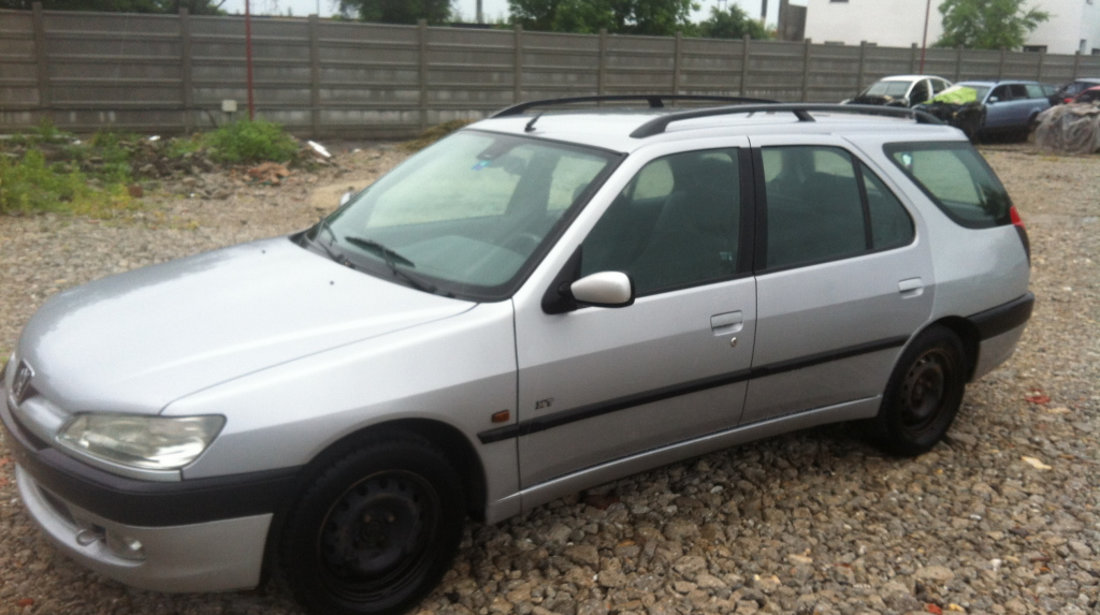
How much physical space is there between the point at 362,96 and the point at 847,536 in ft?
54.3

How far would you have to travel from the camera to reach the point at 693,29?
156 feet

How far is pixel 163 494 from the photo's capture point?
108 inches

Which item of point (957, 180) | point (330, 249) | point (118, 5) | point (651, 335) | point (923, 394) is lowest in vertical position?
point (923, 394)

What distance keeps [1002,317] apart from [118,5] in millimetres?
26381

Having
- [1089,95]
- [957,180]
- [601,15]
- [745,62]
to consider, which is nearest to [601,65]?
[745,62]

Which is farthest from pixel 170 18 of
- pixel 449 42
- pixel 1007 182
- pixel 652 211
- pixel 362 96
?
pixel 652 211

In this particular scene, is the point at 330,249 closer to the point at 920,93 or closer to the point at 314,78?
the point at 314,78

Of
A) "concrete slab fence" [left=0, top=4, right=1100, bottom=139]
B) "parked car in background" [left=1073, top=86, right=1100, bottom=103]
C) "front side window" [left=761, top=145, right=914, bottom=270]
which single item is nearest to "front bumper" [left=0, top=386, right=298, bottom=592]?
"front side window" [left=761, top=145, right=914, bottom=270]

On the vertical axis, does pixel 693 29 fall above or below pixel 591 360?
above

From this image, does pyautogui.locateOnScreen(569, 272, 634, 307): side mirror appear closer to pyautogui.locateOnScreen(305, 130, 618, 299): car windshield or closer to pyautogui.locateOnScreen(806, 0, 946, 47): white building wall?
pyautogui.locateOnScreen(305, 130, 618, 299): car windshield

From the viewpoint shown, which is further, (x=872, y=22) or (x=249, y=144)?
(x=872, y=22)

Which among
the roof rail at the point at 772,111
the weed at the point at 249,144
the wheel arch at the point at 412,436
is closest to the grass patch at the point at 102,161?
the weed at the point at 249,144

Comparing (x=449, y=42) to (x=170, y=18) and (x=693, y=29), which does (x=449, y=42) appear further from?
(x=693, y=29)

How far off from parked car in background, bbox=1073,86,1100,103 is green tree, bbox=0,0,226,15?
22371 mm
